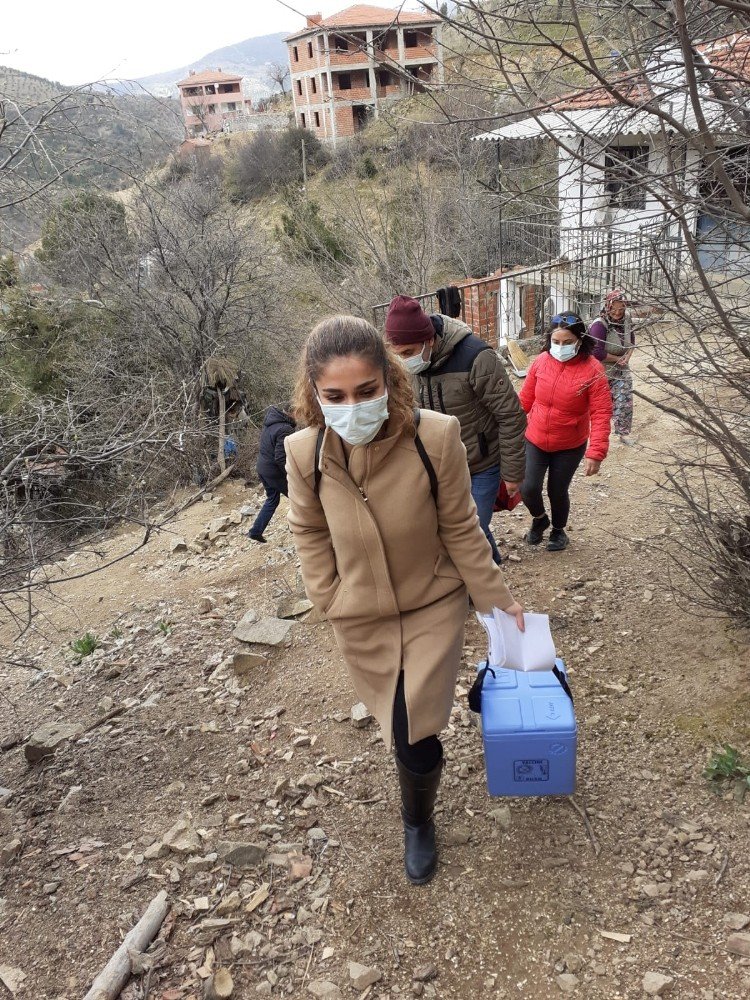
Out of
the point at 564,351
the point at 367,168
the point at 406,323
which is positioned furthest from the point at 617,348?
the point at 367,168

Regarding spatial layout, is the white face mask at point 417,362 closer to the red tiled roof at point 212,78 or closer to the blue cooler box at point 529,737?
the blue cooler box at point 529,737

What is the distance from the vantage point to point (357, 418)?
2.04 meters

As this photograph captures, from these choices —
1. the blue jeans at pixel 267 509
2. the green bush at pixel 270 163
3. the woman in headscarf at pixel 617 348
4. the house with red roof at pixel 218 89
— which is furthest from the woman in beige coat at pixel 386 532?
the house with red roof at pixel 218 89

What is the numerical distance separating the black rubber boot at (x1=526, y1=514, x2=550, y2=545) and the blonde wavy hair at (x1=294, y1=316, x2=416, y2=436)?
297 cm

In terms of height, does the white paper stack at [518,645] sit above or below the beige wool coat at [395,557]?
below

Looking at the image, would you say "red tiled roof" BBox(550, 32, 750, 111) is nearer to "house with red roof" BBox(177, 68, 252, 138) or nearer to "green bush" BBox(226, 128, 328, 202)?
"green bush" BBox(226, 128, 328, 202)

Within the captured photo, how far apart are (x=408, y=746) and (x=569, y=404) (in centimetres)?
259

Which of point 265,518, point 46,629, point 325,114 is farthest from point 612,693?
point 325,114

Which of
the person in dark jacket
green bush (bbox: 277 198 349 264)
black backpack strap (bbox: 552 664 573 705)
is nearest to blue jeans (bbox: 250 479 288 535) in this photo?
the person in dark jacket

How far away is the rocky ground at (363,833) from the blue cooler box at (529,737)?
0.86 feet

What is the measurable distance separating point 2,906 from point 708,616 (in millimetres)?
3351

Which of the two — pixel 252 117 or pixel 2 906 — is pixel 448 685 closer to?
pixel 2 906

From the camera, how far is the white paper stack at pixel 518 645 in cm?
239

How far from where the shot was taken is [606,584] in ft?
14.3
